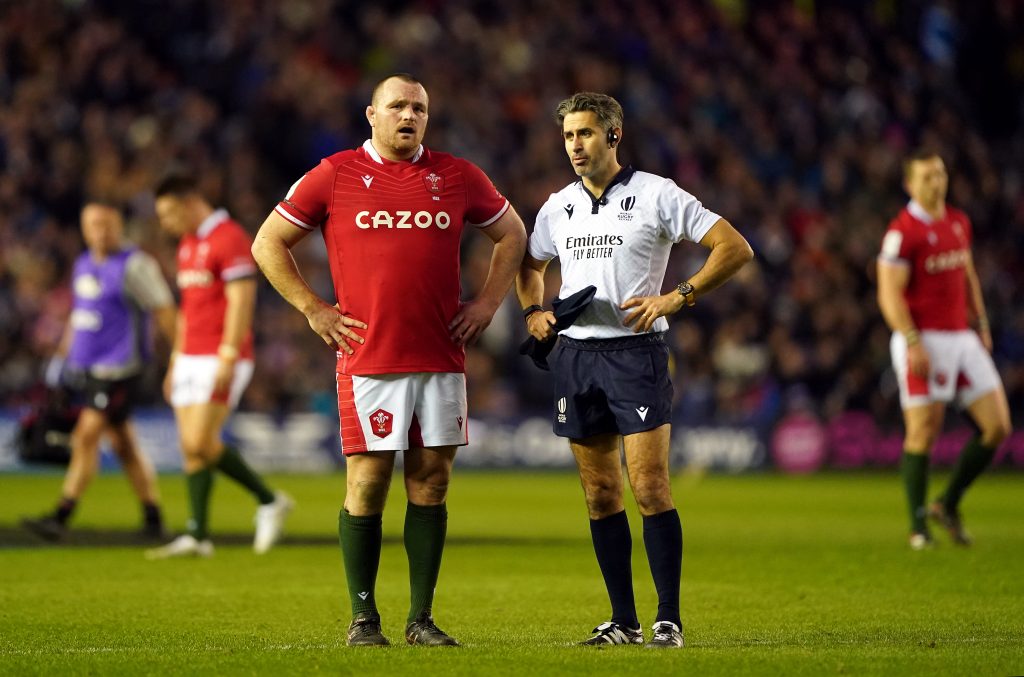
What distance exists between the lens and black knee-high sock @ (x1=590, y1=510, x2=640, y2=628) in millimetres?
7168

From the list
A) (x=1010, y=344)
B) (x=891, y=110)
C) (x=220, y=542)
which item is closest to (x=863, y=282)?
(x=1010, y=344)

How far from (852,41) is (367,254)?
22.7 meters

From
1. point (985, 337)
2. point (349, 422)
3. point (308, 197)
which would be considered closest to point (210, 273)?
point (308, 197)

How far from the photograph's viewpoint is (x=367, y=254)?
6.97 metres

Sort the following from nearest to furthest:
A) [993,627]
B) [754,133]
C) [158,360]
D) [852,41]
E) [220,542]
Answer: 1. [993,627]
2. [220,542]
3. [158,360]
4. [754,133]
5. [852,41]

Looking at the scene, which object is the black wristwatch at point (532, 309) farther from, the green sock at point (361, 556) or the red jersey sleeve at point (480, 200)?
the green sock at point (361, 556)

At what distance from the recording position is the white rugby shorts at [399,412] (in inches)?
274

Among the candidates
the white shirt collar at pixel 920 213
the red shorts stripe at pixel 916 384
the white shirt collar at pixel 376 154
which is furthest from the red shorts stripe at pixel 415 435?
the white shirt collar at pixel 920 213

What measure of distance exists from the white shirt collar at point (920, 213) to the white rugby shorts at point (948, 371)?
832 mm

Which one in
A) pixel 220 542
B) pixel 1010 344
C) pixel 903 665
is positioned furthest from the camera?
pixel 1010 344

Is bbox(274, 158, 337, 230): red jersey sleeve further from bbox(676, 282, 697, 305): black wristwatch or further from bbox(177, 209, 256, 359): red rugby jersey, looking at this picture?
bbox(177, 209, 256, 359): red rugby jersey

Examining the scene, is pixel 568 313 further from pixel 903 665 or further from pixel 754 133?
pixel 754 133

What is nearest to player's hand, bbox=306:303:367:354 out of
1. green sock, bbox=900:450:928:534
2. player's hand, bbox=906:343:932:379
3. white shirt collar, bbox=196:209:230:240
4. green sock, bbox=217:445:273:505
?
white shirt collar, bbox=196:209:230:240

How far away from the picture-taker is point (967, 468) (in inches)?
471
